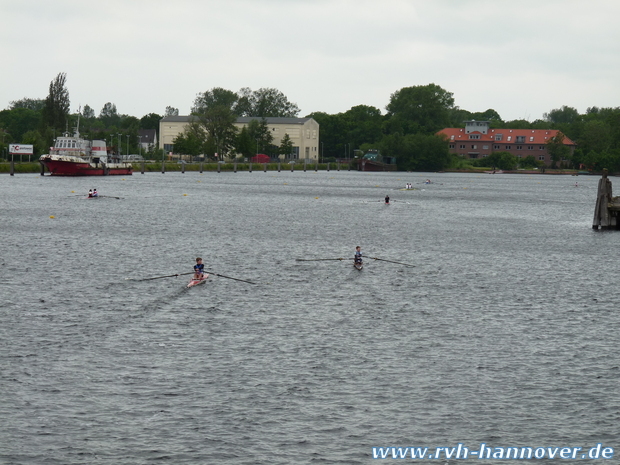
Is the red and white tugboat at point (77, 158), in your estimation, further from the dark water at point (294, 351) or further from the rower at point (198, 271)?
the rower at point (198, 271)

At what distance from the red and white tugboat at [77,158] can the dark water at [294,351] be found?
3989 inches

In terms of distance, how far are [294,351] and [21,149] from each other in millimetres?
160452

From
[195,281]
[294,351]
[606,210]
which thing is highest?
[606,210]

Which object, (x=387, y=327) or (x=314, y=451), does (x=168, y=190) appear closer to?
(x=387, y=327)

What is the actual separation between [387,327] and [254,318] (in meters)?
5.35

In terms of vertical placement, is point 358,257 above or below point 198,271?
above

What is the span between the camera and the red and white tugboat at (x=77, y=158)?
6112 inches

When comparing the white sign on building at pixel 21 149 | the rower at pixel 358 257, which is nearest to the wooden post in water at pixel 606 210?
the rower at pixel 358 257

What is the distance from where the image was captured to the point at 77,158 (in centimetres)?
15788

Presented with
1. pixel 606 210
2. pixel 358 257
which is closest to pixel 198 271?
pixel 358 257

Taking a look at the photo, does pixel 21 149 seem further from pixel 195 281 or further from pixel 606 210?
pixel 195 281

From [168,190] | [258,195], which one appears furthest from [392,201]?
[168,190]

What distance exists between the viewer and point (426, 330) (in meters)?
31.9

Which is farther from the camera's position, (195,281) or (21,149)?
(21,149)
